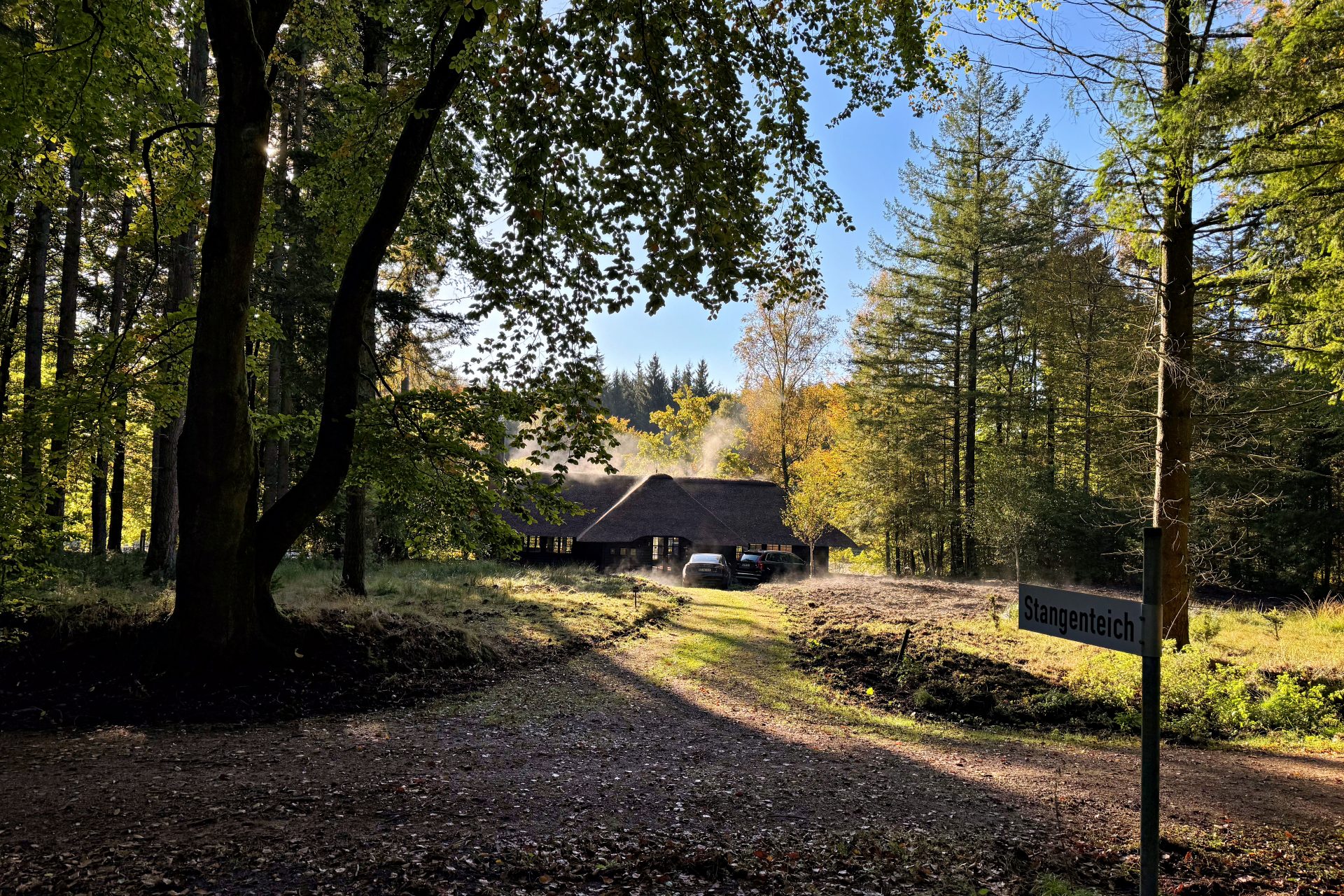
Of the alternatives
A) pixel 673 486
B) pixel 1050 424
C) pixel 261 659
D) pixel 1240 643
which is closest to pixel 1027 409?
pixel 1050 424

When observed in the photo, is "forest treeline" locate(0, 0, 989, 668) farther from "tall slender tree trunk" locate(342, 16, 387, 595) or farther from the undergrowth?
the undergrowth

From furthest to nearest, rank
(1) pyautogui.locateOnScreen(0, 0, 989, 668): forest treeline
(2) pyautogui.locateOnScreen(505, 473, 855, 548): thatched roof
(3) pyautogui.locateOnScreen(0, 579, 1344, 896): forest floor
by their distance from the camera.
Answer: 1. (2) pyautogui.locateOnScreen(505, 473, 855, 548): thatched roof
2. (1) pyautogui.locateOnScreen(0, 0, 989, 668): forest treeline
3. (3) pyautogui.locateOnScreen(0, 579, 1344, 896): forest floor

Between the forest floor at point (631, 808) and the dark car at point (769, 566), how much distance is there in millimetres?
22822

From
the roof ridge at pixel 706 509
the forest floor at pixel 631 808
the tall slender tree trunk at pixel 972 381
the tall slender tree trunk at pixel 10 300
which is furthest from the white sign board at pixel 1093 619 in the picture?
the roof ridge at pixel 706 509

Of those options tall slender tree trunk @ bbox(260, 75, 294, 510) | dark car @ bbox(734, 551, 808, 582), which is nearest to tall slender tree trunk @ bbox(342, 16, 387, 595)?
tall slender tree trunk @ bbox(260, 75, 294, 510)

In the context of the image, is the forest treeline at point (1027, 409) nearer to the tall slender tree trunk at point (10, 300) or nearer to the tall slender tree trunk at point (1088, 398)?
the tall slender tree trunk at point (1088, 398)

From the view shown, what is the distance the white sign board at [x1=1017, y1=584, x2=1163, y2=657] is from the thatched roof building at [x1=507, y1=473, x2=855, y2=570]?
30.6 m

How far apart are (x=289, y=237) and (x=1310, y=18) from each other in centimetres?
1971

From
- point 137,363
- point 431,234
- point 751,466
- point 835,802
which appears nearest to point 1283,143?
point 835,802

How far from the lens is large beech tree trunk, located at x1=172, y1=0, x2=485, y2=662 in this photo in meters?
7.87

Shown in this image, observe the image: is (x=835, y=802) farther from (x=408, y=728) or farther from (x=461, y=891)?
(x=408, y=728)

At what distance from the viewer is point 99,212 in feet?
63.7

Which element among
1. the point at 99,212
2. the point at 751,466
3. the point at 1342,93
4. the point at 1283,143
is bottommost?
the point at 751,466

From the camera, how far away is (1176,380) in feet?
35.9
